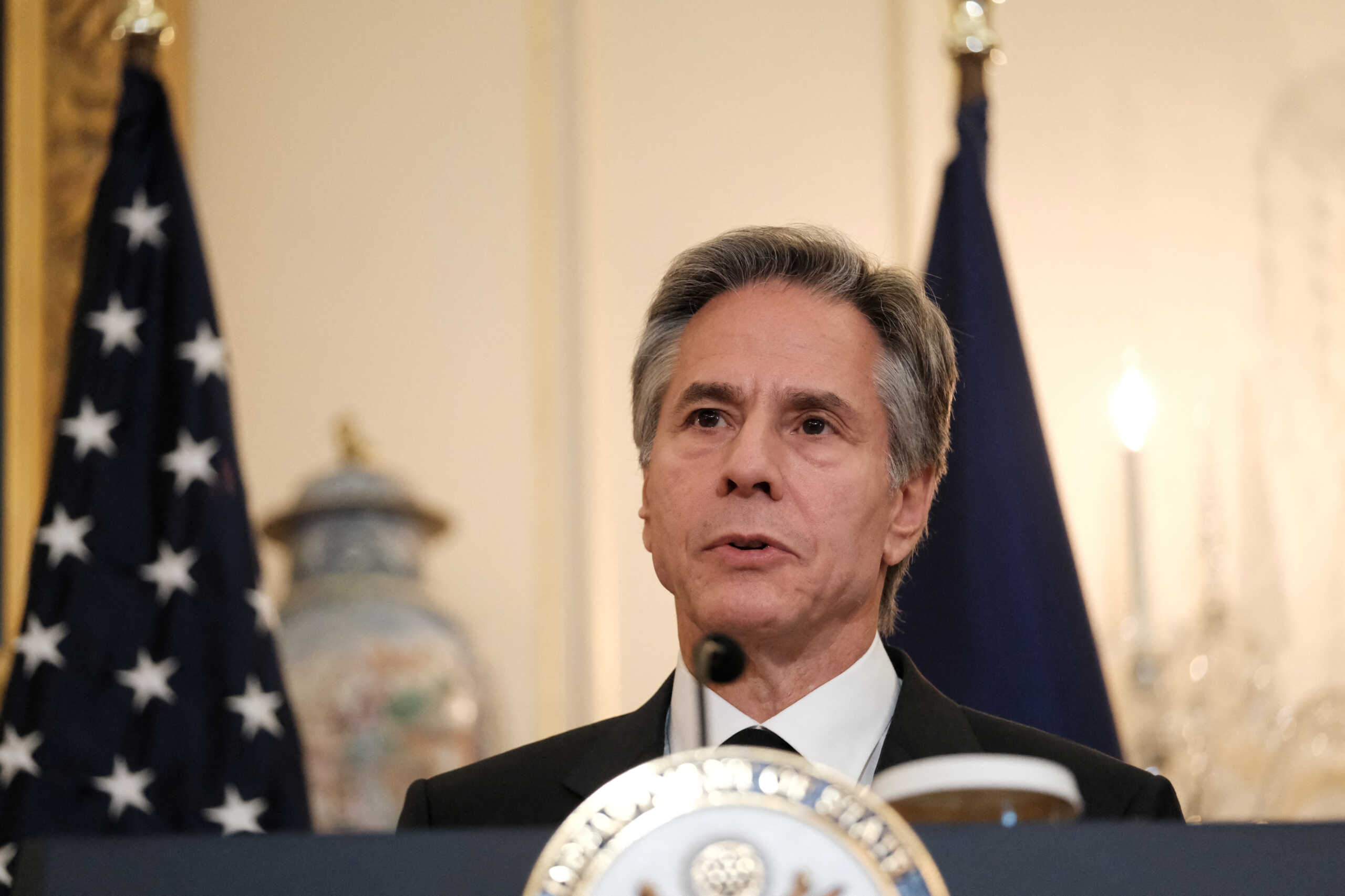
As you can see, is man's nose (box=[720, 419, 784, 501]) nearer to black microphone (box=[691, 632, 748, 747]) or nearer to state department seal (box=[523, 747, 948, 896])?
black microphone (box=[691, 632, 748, 747])

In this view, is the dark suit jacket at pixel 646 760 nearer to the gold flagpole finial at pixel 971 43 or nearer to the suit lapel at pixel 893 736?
the suit lapel at pixel 893 736

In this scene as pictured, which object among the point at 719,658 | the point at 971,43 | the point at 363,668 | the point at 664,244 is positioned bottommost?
Answer: the point at 363,668

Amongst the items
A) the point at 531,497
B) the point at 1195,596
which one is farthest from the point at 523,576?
the point at 1195,596

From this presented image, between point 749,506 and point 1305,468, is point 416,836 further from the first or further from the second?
point 1305,468

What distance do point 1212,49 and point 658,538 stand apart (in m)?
2.93

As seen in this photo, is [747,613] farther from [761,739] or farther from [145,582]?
[145,582]

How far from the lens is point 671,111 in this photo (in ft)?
13.7

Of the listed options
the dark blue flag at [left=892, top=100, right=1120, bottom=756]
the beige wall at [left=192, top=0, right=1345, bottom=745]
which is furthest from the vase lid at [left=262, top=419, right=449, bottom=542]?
the dark blue flag at [left=892, top=100, right=1120, bottom=756]

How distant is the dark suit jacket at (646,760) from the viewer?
1779 millimetres

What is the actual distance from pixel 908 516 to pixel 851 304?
289 millimetres

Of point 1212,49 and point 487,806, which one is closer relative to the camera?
point 487,806

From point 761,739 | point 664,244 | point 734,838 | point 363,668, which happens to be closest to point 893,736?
point 761,739

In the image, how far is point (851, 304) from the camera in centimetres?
201

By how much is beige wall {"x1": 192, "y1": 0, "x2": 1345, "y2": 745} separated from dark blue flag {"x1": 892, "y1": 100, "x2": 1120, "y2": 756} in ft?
4.32
